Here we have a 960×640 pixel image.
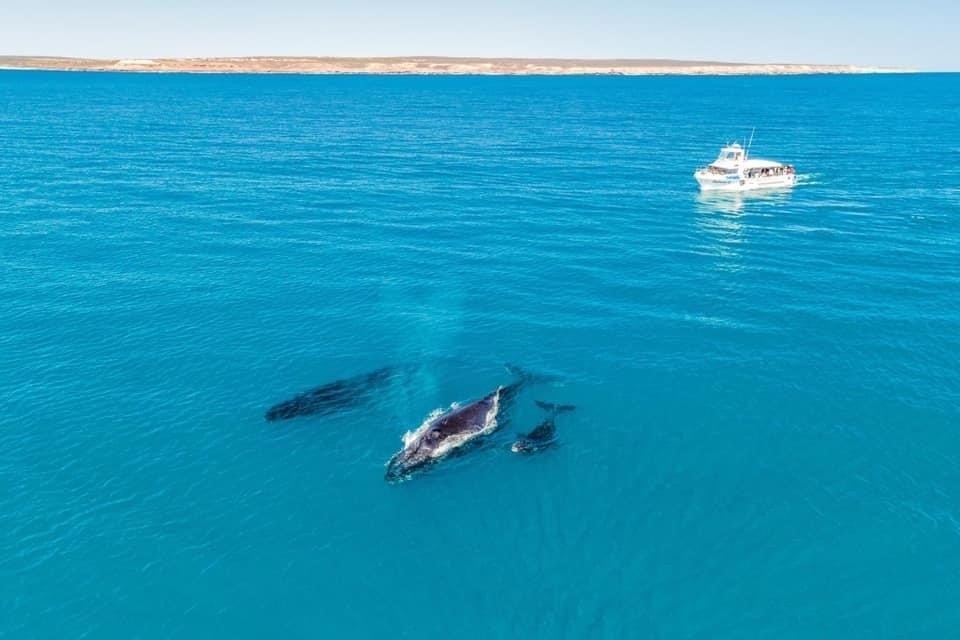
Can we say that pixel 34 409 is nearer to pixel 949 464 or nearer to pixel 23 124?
pixel 949 464

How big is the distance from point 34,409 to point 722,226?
92666 millimetres

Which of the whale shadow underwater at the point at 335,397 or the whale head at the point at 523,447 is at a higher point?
the whale shadow underwater at the point at 335,397

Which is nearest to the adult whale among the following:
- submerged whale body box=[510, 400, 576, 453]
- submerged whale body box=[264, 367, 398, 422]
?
submerged whale body box=[510, 400, 576, 453]

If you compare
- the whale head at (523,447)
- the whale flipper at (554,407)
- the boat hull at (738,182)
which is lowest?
the whale head at (523,447)

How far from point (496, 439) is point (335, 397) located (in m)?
14.2

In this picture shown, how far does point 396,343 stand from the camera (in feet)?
203

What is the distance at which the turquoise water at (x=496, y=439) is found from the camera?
3547 cm

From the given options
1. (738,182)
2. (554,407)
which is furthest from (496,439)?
(738,182)

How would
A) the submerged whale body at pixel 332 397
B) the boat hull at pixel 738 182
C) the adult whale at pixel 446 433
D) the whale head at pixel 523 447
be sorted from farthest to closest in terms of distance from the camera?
the boat hull at pixel 738 182 → the submerged whale body at pixel 332 397 → the whale head at pixel 523 447 → the adult whale at pixel 446 433

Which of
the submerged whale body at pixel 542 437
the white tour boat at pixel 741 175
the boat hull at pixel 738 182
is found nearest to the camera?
the submerged whale body at pixel 542 437

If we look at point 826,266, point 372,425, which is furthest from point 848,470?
point 826,266

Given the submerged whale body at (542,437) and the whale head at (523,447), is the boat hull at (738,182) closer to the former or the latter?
the submerged whale body at (542,437)

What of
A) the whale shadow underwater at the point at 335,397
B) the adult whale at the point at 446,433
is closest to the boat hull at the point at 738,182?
the adult whale at the point at 446,433

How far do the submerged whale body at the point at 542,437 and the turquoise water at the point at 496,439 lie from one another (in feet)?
3.31
